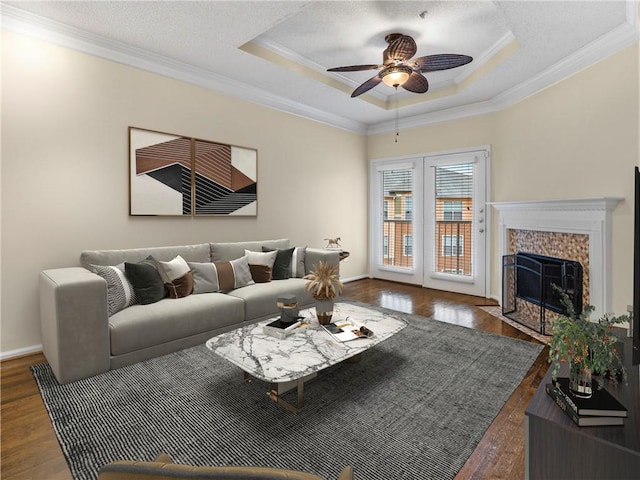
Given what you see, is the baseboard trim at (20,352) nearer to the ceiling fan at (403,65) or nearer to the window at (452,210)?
the ceiling fan at (403,65)

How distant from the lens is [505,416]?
200cm

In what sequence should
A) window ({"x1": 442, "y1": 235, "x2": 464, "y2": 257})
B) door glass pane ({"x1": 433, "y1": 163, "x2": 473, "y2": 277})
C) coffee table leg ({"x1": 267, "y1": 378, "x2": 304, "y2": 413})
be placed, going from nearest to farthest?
coffee table leg ({"x1": 267, "y1": 378, "x2": 304, "y2": 413})
door glass pane ({"x1": 433, "y1": 163, "x2": 473, "y2": 277})
window ({"x1": 442, "y1": 235, "x2": 464, "y2": 257})

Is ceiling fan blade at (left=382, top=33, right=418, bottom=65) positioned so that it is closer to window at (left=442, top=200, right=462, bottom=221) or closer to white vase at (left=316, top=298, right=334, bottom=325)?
white vase at (left=316, top=298, right=334, bottom=325)

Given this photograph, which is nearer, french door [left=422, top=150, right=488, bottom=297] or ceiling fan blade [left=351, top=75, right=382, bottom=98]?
ceiling fan blade [left=351, top=75, right=382, bottom=98]

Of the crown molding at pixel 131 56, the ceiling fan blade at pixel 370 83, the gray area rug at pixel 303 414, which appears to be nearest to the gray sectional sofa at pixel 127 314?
the gray area rug at pixel 303 414

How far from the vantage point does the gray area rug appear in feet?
5.40

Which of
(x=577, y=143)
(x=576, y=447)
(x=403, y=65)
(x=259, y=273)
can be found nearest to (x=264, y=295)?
(x=259, y=273)

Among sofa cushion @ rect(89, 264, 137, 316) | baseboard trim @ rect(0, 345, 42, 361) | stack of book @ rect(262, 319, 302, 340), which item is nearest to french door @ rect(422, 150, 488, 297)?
stack of book @ rect(262, 319, 302, 340)

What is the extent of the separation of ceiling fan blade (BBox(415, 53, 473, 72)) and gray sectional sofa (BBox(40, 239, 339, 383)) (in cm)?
250

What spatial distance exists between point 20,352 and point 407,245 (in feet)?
16.4

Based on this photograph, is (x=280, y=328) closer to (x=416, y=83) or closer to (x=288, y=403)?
(x=288, y=403)

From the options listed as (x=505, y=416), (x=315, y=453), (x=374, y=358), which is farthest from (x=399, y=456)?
(x=374, y=358)

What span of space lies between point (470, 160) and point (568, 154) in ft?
4.86

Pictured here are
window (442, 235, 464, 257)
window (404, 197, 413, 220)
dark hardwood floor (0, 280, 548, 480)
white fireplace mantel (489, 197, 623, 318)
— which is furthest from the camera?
window (404, 197, 413, 220)
